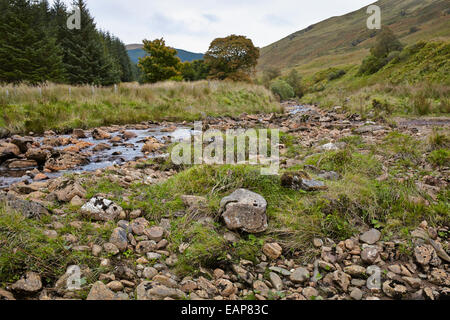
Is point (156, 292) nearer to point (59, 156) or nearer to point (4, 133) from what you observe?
point (59, 156)

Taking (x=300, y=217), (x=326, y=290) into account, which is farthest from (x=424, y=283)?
(x=300, y=217)

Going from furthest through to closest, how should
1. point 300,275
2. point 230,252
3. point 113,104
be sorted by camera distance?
point 113,104 → point 230,252 → point 300,275

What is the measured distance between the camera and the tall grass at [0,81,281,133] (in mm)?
7955

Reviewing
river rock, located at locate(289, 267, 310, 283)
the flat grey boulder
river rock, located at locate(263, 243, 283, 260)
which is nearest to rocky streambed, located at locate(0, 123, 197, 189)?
the flat grey boulder

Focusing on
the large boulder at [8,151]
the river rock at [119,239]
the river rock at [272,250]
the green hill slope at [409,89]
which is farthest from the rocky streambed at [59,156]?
the green hill slope at [409,89]

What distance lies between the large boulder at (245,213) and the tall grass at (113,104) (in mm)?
7517

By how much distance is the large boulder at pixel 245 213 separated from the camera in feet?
7.49

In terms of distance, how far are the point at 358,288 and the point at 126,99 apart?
11.3m

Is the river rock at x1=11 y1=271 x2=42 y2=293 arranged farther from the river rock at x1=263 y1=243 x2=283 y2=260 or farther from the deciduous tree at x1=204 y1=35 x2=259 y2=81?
the deciduous tree at x1=204 y1=35 x2=259 y2=81

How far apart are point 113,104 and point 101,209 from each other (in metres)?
9.13

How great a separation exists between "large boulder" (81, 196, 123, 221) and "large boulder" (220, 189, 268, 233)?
104cm

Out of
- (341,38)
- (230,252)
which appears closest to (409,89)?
(230,252)

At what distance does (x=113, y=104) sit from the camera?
1040 centimetres

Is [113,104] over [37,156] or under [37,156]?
over
